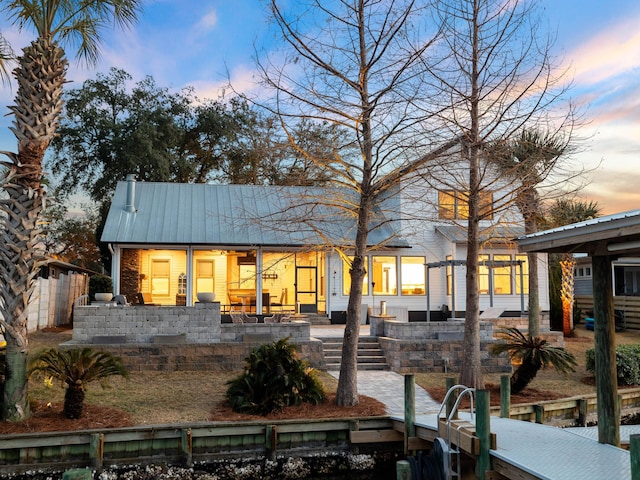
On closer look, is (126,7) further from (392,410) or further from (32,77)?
(392,410)

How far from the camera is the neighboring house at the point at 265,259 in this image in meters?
21.2

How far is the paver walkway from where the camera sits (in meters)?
11.6

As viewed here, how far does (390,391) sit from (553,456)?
20.8ft

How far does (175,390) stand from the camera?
12758 millimetres

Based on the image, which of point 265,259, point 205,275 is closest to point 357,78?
point 265,259

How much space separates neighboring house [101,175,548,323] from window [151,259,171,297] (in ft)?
0.13

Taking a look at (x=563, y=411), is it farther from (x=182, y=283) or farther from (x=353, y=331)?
(x=182, y=283)

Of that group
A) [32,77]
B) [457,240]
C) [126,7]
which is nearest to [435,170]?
[126,7]

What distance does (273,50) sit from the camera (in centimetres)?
1114

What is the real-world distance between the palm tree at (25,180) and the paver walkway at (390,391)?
21.4 ft

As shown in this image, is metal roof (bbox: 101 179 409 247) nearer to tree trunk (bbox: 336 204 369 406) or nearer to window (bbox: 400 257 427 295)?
window (bbox: 400 257 427 295)

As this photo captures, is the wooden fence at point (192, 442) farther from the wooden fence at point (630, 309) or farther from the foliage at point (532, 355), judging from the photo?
the wooden fence at point (630, 309)

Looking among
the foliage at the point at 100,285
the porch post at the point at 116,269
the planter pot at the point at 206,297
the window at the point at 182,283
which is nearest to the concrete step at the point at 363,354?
the planter pot at the point at 206,297

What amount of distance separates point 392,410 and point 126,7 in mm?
9140
